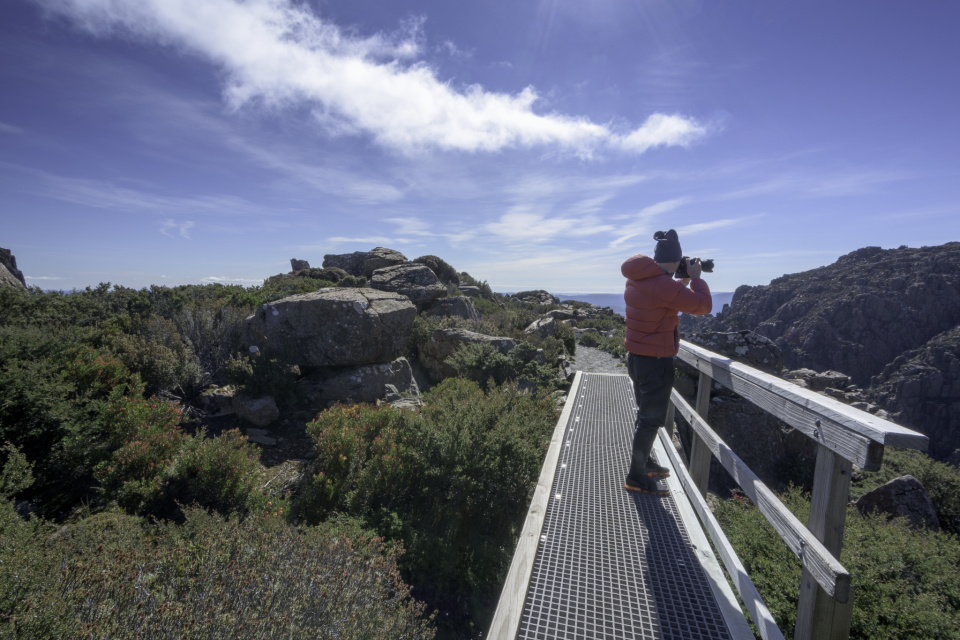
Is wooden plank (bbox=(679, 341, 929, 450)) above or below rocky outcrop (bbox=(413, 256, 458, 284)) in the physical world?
below

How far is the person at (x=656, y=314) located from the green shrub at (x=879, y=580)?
1.15 meters

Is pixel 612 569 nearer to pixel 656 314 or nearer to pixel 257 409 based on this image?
pixel 656 314

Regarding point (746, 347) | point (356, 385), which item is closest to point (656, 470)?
point (356, 385)

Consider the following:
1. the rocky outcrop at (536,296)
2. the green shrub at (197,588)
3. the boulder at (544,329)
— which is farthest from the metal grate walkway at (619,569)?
the rocky outcrop at (536,296)

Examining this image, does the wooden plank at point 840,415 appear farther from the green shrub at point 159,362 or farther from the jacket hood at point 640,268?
the green shrub at point 159,362

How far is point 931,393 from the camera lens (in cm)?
4075

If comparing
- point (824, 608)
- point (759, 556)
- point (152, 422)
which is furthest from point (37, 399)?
point (759, 556)

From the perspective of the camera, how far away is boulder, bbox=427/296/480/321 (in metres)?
12.6

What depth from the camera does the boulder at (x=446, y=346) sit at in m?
9.11

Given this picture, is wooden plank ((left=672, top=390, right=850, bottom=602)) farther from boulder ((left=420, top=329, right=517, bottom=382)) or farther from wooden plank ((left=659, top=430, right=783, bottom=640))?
boulder ((left=420, top=329, right=517, bottom=382))

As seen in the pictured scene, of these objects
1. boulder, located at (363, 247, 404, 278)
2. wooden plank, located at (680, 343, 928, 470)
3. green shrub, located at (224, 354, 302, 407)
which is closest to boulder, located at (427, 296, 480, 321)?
green shrub, located at (224, 354, 302, 407)

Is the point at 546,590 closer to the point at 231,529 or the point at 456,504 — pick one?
the point at 456,504

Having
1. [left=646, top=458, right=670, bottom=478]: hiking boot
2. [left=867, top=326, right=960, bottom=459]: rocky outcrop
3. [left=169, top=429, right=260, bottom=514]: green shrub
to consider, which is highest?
[left=646, top=458, right=670, bottom=478]: hiking boot

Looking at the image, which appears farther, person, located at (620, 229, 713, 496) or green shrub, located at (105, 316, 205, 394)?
green shrub, located at (105, 316, 205, 394)
